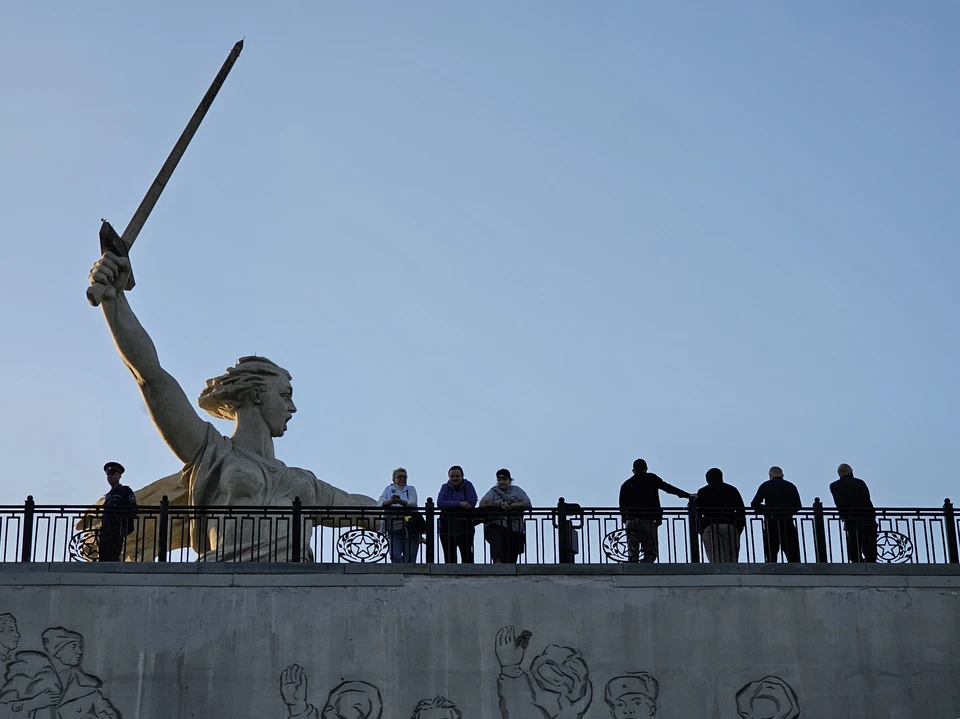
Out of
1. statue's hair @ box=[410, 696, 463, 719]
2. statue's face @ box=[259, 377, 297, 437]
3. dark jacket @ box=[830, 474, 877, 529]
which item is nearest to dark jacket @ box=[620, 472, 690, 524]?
dark jacket @ box=[830, 474, 877, 529]

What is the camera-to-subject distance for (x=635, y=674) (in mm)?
22359

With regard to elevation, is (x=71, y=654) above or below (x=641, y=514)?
below

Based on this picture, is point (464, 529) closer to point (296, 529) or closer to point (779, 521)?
point (296, 529)

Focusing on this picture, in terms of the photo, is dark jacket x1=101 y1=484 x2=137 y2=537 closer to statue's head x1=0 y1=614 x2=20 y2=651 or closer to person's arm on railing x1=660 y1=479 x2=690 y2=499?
statue's head x1=0 y1=614 x2=20 y2=651

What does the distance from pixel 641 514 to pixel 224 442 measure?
519cm

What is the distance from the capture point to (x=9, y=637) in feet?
72.6

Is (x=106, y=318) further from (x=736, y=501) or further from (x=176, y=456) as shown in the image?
(x=736, y=501)

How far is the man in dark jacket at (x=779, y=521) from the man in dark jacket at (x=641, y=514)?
34.4 inches

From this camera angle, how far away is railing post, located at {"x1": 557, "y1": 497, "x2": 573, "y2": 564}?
23016mm

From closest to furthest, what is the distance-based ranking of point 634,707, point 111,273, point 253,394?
point 634,707
point 111,273
point 253,394

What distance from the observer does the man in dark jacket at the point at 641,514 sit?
76.1 feet

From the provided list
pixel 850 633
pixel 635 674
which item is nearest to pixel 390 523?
pixel 635 674

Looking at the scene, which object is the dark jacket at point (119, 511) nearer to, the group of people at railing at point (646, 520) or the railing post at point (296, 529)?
the railing post at point (296, 529)

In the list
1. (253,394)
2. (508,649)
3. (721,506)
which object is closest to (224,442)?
(253,394)
